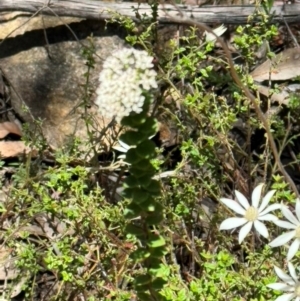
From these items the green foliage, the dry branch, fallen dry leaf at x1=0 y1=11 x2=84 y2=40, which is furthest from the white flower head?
fallen dry leaf at x1=0 y1=11 x2=84 y2=40

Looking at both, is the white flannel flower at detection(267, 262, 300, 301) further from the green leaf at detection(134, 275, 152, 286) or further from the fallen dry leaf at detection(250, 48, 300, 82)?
the fallen dry leaf at detection(250, 48, 300, 82)

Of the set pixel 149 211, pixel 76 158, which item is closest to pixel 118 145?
pixel 76 158

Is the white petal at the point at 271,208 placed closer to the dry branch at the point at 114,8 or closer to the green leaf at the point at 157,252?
the green leaf at the point at 157,252

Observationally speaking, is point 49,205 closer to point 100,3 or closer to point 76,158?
point 76,158

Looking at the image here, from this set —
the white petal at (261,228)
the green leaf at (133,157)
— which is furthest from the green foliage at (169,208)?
the green leaf at (133,157)

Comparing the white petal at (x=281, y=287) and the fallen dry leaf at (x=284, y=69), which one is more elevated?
the fallen dry leaf at (x=284, y=69)
